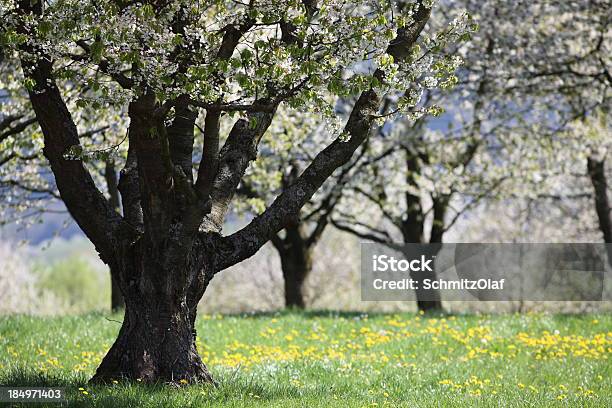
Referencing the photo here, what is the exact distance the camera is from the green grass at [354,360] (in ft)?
27.3

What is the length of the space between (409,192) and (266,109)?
1646 cm

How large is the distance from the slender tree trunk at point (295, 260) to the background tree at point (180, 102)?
13548 mm

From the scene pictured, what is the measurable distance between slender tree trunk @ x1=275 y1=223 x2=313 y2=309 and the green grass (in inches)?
182

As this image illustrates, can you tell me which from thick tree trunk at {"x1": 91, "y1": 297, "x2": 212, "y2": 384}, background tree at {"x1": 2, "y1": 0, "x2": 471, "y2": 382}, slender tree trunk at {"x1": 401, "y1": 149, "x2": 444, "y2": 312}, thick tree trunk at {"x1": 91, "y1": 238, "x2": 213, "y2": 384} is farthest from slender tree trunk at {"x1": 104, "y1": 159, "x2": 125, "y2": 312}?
slender tree trunk at {"x1": 401, "y1": 149, "x2": 444, "y2": 312}

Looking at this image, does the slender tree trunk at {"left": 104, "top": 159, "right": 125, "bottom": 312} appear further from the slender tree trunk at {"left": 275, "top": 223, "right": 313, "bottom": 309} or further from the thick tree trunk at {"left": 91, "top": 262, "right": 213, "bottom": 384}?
the thick tree trunk at {"left": 91, "top": 262, "right": 213, "bottom": 384}

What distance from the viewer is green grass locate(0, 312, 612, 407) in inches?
328

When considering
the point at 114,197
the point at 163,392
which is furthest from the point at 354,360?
the point at 114,197

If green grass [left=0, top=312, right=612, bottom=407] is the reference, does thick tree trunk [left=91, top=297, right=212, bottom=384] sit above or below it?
above

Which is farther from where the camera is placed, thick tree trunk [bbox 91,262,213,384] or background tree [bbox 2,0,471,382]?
thick tree trunk [bbox 91,262,213,384]

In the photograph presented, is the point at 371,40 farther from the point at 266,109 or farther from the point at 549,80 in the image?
the point at 549,80

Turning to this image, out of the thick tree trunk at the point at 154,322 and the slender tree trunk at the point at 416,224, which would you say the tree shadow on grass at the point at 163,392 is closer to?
the thick tree trunk at the point at 154,322

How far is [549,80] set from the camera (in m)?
20.2

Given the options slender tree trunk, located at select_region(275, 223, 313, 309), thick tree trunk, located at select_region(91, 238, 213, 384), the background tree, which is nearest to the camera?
the background tree

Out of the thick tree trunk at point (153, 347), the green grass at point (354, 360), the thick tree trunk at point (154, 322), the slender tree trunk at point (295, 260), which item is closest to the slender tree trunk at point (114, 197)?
the green grass at point (354, 360)
